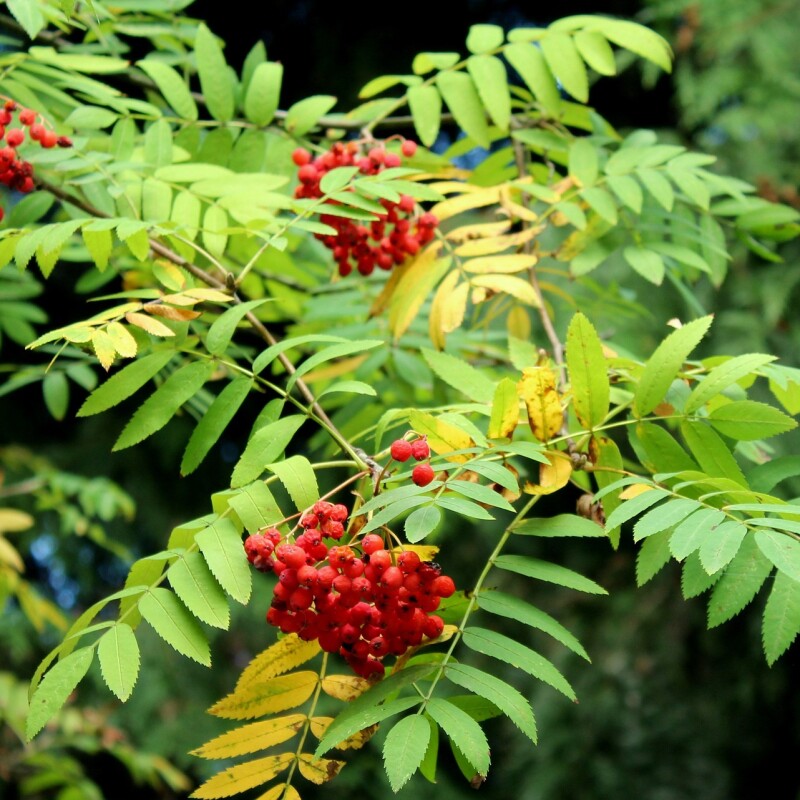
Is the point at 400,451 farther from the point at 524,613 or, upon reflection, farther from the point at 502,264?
the point at 502,264

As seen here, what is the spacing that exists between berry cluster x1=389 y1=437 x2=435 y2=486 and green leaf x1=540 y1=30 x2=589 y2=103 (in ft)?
2.78

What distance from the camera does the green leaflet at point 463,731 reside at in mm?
890

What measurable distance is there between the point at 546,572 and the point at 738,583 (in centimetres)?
19

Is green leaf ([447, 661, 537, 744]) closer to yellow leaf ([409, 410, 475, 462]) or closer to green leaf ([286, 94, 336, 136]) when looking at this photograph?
yellow leaf ([409, 410, 475, 462])

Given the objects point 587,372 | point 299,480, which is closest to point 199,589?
point 299,480

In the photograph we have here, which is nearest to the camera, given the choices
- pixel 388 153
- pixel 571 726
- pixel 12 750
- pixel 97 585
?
pixel 388 153

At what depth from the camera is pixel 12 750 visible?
358cm

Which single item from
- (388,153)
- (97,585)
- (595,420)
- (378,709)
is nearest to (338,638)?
(378,709)

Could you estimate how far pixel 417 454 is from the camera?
3.34 feet

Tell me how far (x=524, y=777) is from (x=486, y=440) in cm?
326

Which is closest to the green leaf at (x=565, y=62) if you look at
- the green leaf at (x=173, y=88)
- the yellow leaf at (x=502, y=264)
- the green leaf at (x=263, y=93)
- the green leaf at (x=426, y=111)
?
the green leaf at (x=426, y=111)

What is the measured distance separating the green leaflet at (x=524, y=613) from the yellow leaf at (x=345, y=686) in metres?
0.15

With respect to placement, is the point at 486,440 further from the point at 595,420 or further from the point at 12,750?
the point at 12,750

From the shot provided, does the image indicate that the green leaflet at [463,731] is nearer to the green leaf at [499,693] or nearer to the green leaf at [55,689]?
the green leaf at [499,693]
